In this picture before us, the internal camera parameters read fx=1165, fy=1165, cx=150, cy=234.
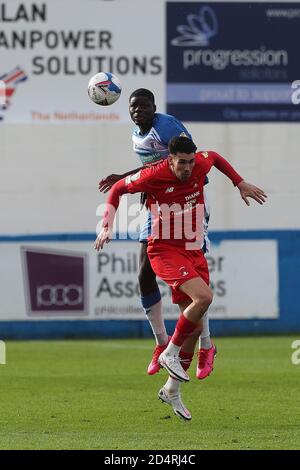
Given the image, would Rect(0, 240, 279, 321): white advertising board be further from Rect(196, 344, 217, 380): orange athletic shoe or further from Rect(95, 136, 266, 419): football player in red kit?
Rect(95, 136, 266, 419): football player in red kit

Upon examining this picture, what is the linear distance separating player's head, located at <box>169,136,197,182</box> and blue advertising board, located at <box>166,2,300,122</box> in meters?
12.9

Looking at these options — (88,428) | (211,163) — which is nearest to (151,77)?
(211,163)

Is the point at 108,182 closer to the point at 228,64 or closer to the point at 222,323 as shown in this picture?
the point at 222,323

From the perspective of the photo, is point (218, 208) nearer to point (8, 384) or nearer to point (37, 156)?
point (37, 156)

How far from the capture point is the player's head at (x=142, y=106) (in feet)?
35.4

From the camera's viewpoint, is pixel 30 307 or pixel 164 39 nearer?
pixel 30 307

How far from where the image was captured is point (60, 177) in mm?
22812

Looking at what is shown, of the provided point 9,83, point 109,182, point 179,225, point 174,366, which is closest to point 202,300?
point 174,366

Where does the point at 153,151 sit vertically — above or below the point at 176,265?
above

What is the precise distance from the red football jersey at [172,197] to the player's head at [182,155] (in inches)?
7.0

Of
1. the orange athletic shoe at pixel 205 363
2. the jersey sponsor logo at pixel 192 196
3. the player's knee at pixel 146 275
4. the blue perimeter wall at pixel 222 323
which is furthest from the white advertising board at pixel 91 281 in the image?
the jersey sponsor logo at pixel 192 196

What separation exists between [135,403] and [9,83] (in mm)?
11986

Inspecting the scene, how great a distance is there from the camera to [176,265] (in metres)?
10.4

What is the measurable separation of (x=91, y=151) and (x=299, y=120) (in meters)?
4.18
